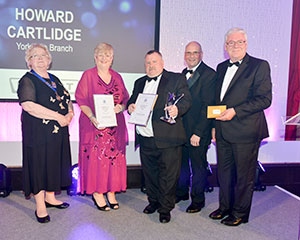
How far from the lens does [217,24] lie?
172 inches

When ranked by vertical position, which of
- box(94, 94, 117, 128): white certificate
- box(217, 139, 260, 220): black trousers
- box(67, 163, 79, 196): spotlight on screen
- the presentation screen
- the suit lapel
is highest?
the presentation screen

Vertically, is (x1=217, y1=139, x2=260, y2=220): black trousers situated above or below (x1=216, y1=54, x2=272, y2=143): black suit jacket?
below

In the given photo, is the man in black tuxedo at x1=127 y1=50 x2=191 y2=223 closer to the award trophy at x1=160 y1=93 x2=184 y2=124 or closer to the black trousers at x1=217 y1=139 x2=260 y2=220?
the award trophy at x1=160 y1=93 x2=184 y2=124

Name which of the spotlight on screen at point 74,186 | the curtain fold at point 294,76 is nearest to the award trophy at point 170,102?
the spotlight on screen at point 74,186

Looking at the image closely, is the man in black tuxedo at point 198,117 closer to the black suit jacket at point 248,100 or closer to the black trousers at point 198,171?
the black trousers at point 198,171

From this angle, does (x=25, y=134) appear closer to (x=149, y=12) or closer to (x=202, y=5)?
(x=149, y=12)

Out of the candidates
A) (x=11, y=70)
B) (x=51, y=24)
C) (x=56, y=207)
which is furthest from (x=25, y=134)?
(x=51, y=24)

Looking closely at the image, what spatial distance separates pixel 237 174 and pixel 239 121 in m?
0.46

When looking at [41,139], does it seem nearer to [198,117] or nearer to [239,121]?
[198,117]

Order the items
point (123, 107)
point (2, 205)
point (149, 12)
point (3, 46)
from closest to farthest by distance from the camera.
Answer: point (123, 107) < point (2, 205) < point (3, 46) < point (149, 12)

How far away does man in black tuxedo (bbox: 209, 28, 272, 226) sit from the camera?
2900 millimetres

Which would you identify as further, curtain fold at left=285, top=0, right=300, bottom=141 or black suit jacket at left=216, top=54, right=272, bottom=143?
curtain fold at left=285, top=0, right=300, bottom=141

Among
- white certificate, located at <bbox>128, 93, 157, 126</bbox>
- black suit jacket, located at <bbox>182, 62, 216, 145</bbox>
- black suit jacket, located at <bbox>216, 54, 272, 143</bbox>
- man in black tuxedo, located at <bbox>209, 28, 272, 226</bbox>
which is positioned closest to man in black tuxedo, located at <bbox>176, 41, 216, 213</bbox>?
black suit jacket, located at <bbox>182, 62, 216, 145</bbox>

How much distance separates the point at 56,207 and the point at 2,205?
1.87 ft
